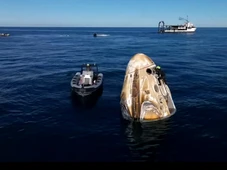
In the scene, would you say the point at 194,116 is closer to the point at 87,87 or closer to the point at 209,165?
the point at 87,87

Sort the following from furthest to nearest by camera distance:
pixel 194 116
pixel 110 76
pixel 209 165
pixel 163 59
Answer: pixel 163 59, pixel 110 76, pixel 194 116, pixel 209 165

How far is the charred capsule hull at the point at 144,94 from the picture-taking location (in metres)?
25.3

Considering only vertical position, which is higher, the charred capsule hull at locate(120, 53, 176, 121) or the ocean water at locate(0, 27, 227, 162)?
the charred capsule hull at locate(120, 53, 176, 121)

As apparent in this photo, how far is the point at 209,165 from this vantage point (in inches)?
133

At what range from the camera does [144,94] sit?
25.3 metres

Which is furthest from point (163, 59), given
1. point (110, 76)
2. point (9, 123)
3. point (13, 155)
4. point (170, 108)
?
point (13, 155)

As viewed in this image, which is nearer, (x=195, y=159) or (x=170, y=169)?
(x=170, y=169)

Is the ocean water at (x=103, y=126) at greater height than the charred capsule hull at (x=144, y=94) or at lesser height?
lesser

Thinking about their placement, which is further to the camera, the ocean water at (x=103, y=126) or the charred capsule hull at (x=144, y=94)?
the charred capsule hull at (x=144, y=94)

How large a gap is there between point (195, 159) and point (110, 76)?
3177cm

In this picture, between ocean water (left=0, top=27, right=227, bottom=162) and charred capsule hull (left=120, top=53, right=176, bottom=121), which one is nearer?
ocean water (left=0, top=27, right=227, bottom=162)

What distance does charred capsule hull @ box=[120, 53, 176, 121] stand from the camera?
82.9 feet

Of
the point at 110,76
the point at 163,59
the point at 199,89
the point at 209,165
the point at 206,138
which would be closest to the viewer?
the point at 209,165

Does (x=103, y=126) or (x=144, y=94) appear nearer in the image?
(x=144, y=94)
